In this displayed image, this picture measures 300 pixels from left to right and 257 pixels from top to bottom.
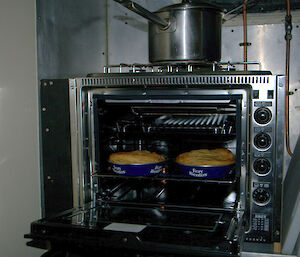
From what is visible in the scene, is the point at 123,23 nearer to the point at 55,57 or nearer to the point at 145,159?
the point at 55,57

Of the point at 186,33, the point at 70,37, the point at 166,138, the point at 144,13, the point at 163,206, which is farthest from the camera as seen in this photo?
the point at 70,37

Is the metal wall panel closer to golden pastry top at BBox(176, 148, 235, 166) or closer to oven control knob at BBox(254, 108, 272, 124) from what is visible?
golden pastry top at BBox(176, 148, 235, 166)

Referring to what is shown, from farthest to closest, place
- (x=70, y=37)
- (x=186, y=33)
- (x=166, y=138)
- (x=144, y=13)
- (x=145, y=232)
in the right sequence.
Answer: (x=70, y=37), (x=166, y=138), (x=186, y=33), (x=144, y=13), (x=145, y=232)

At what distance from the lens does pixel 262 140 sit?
4.49ft

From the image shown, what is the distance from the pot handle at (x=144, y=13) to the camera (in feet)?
4.05

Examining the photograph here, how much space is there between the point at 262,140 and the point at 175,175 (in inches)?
15.2

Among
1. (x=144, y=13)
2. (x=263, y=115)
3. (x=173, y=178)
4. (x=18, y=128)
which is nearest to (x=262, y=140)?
(x=263, y=115)

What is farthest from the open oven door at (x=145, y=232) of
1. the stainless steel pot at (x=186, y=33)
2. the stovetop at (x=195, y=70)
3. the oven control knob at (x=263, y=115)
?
the stainless steel pot at (x=186, y=33)

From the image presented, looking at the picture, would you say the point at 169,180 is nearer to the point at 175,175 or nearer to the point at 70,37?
the point at 175,175

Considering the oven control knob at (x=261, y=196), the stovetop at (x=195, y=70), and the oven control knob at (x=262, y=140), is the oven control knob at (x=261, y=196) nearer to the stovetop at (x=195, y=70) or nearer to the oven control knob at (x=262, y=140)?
the oven control knob at (x=262, y=140)

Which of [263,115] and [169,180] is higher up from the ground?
[263,115]

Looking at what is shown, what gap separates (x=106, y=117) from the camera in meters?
1.69

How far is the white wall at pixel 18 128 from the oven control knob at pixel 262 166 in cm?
91

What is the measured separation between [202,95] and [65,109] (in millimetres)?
569
